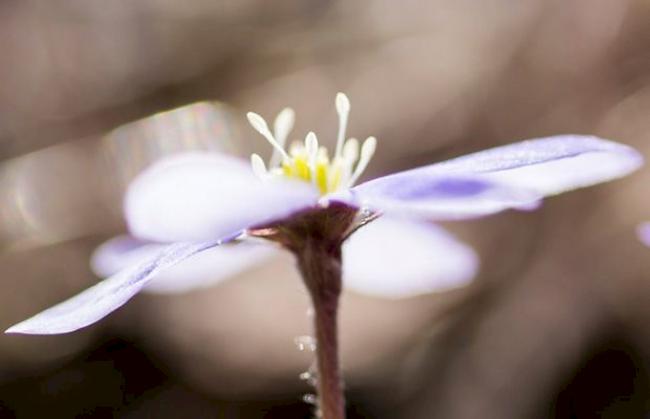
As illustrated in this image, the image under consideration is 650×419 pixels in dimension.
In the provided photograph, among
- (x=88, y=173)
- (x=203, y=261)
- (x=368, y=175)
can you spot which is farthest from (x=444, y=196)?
(x=88, y=173)

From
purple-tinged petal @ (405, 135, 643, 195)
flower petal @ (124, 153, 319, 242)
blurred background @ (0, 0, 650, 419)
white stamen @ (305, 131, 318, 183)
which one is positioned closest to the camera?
flower petal @ (124, 153, 319, 242)

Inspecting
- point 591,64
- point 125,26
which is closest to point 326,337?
point 591,64

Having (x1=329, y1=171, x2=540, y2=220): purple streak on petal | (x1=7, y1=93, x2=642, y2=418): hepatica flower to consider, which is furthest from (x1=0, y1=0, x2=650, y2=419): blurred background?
(x1=329, y1=171, x2=540, y2=220): purple streak on petal

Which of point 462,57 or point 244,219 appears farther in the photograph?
point 462,57

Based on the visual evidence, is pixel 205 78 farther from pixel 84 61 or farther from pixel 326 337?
pixel 326 337

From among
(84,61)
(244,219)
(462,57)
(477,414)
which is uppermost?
(84,61)

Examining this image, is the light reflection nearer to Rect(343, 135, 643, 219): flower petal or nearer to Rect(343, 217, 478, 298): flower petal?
Rect(343, 217, 478, 298): flower petal

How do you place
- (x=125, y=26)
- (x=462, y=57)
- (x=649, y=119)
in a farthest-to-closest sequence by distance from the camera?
(x=125, y=26) < (x=462, y=57) < (x=649, y=119)
